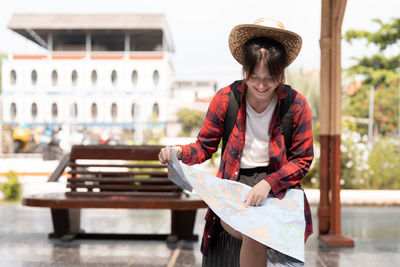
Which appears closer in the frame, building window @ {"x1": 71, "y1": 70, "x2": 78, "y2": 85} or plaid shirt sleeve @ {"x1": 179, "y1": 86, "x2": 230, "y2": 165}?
plaid shirt sleeve @ {"x1": 179, "y1": 86, "x2": 230, "y2": 165}

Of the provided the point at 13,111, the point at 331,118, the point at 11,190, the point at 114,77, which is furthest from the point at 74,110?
the point at 331,118

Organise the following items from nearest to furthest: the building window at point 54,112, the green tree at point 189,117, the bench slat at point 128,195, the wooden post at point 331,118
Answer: the bench slat at point 128,195
the wooden post at point 331,118
the building window at point 54,112
the green tree at point 189,117

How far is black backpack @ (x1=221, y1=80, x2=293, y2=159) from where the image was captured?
87.9 inches

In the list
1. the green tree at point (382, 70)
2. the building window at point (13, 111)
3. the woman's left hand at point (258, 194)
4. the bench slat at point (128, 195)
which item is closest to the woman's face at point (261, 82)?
the woman's left hand at point (258, 194)

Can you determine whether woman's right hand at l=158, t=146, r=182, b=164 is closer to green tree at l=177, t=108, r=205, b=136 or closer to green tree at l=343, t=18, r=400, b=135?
green tree at l=343, t=18, r=400, b=135

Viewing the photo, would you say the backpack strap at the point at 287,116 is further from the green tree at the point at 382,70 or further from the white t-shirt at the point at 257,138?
the green tree at the point at 382,70

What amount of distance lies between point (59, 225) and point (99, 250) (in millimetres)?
652

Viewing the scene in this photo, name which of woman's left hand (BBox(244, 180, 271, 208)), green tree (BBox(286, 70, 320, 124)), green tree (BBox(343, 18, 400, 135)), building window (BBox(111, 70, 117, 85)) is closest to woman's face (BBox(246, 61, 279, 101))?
woman's left hand (BBox(244, 180, 271, 208))

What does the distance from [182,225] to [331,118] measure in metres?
1.75

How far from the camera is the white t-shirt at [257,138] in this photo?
7.41 feet

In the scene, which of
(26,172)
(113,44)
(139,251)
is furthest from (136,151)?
(113,44)

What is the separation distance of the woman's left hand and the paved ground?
82.8 inches

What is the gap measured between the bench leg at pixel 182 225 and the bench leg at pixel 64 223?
0.97 m

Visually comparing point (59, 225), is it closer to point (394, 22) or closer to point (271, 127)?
point (271, 127)
